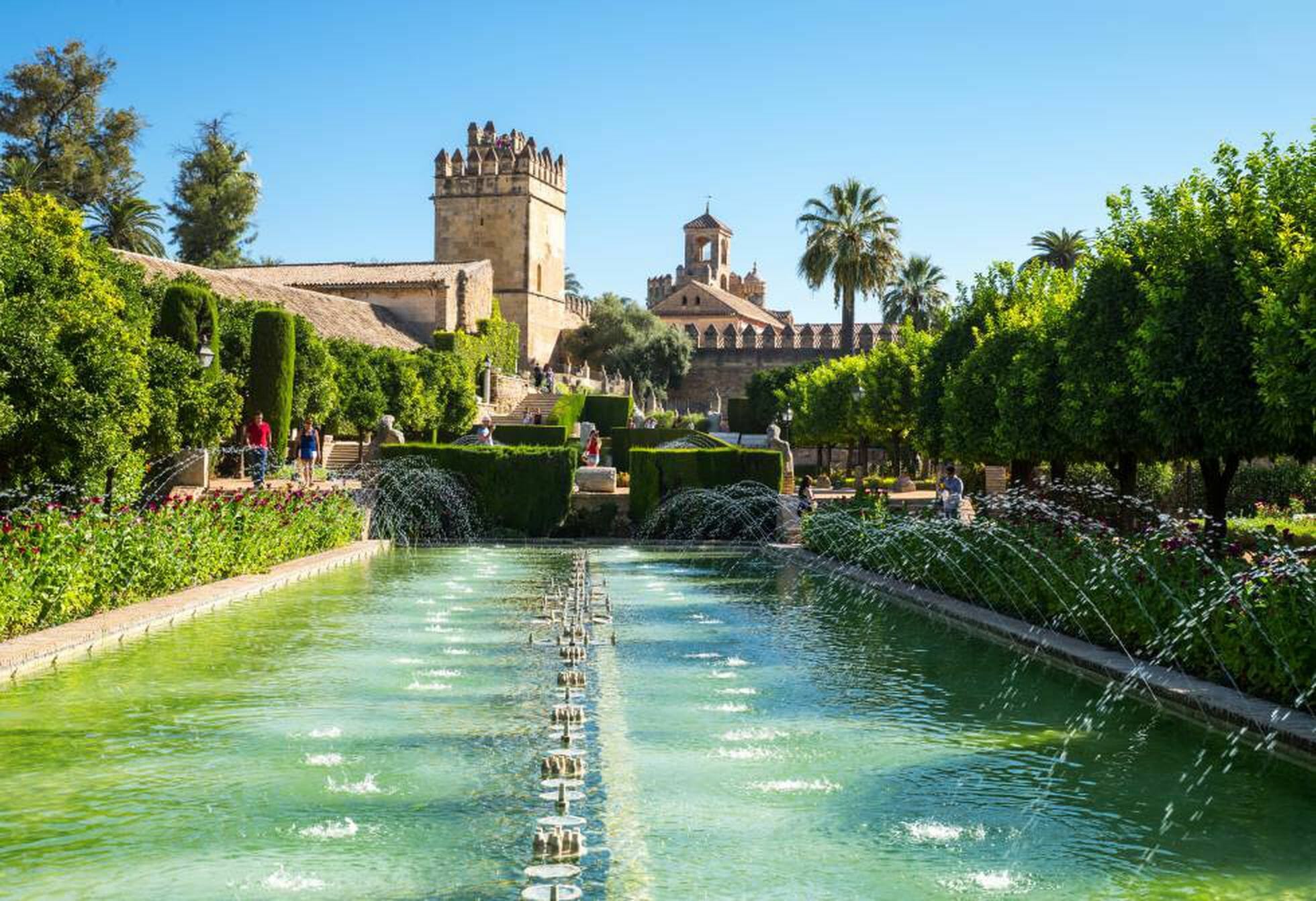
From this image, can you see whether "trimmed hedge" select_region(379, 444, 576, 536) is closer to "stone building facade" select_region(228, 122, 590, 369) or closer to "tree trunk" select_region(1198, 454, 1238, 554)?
"tree trunk" select_region(1198, 454, 1238, 554)

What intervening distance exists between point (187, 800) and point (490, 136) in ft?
225

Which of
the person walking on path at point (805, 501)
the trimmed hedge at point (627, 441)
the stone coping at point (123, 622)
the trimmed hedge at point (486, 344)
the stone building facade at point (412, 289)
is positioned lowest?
the stone coping at point (123, 622)

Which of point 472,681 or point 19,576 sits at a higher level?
point 19,576

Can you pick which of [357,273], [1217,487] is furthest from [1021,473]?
[357,273]

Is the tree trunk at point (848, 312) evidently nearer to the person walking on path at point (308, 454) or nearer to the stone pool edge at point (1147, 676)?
the person walking on path at point (308, 454)

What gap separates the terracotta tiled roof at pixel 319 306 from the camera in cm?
3855

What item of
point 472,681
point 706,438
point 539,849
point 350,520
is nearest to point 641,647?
point 472,681

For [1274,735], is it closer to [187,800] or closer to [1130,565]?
[1130,565]

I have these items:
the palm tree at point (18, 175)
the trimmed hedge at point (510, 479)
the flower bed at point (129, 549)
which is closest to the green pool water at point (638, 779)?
the flower bed at point (129, 549)

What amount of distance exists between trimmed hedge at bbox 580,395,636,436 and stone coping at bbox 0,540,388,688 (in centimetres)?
3839

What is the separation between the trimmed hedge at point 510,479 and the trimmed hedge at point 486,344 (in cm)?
2244

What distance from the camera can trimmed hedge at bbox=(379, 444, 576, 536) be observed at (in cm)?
2275

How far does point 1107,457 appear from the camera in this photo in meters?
17.0

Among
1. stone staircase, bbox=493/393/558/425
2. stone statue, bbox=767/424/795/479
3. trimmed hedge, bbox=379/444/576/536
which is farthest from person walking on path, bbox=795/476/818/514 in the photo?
stone staircase, bbox=493/393/558/425
